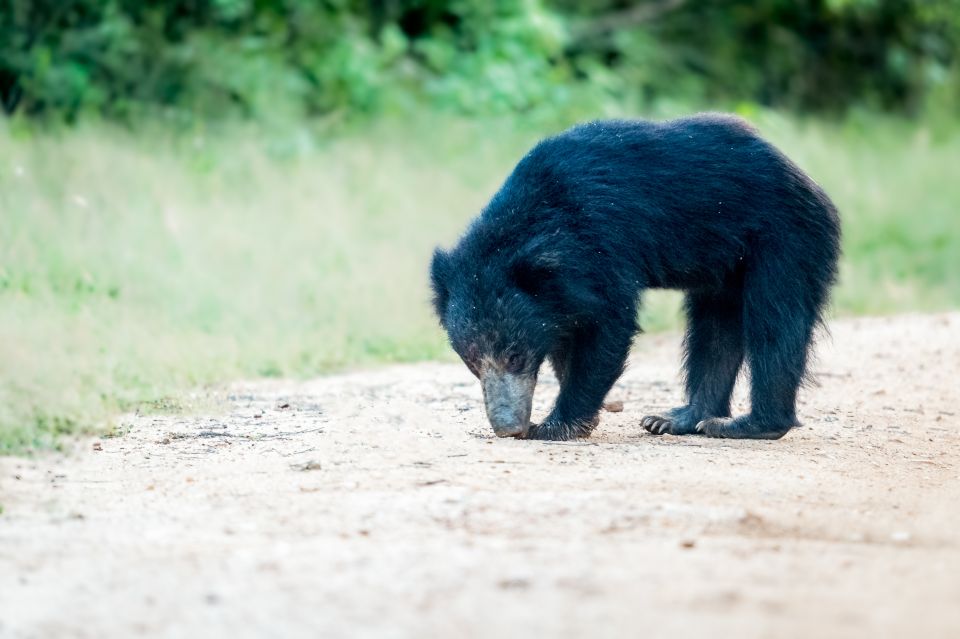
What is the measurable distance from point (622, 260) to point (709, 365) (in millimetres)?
937

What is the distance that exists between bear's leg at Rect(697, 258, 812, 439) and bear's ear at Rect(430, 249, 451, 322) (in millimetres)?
1341

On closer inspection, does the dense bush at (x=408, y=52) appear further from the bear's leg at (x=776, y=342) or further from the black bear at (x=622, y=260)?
the bear's leg at (x=776, y=342)

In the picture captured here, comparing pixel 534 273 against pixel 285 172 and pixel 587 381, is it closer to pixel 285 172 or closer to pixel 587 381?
pixel 587 381

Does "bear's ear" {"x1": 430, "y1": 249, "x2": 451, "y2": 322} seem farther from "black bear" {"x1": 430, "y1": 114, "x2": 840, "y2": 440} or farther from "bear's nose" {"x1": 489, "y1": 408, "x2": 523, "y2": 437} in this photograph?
"bear's nose" {"x1": 489, "y1": 408, "x2": 523, "y2": 437}

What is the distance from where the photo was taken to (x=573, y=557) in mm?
3322

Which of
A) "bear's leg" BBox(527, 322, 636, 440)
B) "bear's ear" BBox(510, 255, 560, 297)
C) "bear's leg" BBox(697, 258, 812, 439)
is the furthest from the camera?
"bear's leg" BBox(697, 258, 812, 439)

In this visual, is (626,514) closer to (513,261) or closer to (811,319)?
(513,261)

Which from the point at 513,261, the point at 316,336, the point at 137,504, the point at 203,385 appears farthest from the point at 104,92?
the point at 137,504

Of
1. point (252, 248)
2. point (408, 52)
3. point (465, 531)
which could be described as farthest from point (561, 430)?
point (408, 52)

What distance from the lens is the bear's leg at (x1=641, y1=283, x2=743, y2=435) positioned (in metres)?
6.05

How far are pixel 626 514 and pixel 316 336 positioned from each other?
459 cm

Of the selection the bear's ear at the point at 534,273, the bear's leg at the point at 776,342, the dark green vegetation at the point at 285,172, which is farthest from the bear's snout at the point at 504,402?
the dark green vegetation at the point at 285,172

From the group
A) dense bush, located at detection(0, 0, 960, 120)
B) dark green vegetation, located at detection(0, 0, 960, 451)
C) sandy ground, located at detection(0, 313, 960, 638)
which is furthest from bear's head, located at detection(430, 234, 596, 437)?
dense bush, located at detection(0, 0, 960, 120)

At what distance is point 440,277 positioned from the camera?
5602mm
